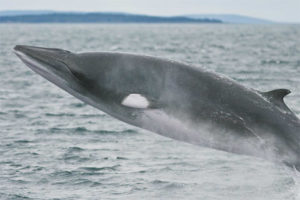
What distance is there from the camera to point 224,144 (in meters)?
8.55

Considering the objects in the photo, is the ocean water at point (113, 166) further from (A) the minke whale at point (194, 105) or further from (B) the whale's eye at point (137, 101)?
(B) the whale's eye at point (137, 101)

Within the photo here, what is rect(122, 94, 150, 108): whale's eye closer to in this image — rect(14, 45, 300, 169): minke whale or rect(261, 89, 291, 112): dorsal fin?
rect(14, 45, 300, 169): minke whale

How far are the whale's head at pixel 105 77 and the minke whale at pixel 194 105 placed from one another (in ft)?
0.05

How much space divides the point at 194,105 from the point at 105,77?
149 cm

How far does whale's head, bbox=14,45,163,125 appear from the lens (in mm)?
8500

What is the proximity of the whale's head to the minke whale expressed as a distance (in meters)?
0.02

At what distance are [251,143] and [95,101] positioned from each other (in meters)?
2.57

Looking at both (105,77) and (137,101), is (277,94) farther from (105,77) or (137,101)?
(105,77)

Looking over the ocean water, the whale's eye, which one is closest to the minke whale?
the whale's eye

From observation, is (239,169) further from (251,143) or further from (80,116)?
(80,116)

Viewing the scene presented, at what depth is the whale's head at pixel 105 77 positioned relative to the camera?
8500mm

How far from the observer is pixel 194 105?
8.44m

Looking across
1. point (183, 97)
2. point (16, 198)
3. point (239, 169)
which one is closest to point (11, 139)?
point (16, 198)

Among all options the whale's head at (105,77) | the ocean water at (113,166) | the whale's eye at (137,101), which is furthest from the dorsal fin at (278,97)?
the whale's eye at (137,101)
